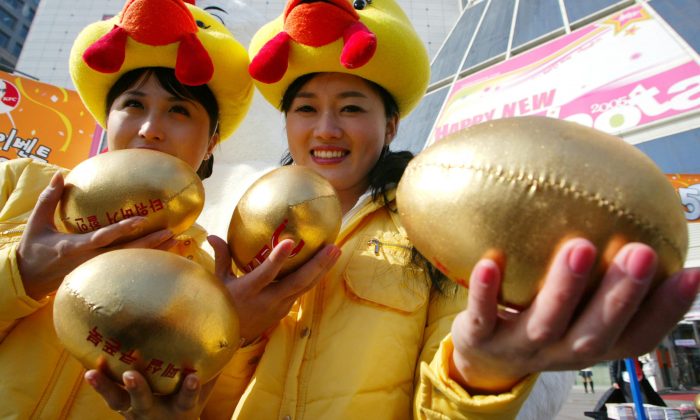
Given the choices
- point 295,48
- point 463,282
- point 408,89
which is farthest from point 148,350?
point 408,89

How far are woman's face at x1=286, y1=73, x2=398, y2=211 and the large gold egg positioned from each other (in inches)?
28.4

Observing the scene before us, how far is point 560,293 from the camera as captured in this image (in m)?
0.55

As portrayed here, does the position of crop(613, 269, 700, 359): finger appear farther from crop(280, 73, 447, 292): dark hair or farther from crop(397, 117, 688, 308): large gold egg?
crop(280, 73, 447, 292): dark hair

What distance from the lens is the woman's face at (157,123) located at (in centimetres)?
127

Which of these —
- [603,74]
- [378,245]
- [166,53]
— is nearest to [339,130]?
[378,245]

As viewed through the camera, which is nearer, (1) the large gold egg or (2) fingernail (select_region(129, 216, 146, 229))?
(1) the large gold egg

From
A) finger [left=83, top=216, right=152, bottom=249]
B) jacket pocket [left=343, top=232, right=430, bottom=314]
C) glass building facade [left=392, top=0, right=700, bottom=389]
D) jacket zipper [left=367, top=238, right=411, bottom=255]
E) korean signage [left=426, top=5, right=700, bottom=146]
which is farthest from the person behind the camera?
korean signage [left=426, top=5, right=700, bottom=146]

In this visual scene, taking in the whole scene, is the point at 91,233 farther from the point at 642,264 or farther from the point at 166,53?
the point at 642,264

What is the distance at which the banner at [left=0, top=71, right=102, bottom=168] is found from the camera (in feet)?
14.6

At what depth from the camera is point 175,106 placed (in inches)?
53.9

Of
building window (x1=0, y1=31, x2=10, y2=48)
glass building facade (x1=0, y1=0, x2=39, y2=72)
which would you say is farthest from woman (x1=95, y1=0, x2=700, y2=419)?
building window (x1=0, y1=31, x2=10, y2=48)

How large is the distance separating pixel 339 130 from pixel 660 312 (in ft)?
3.18

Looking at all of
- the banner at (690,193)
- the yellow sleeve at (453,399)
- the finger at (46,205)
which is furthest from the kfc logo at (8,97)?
the banner at (690,193)

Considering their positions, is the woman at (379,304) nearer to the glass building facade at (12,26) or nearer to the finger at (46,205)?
the finger at (46,205)
